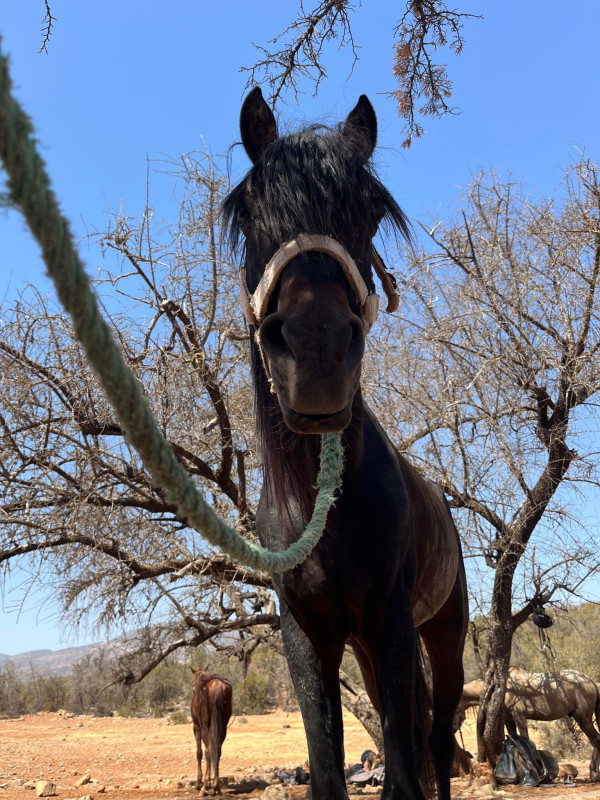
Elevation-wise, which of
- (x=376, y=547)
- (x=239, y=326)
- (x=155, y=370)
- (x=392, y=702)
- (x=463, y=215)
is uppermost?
(x=463, y=215)

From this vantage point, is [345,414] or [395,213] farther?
[395,213]

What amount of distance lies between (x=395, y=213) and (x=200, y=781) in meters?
9.09

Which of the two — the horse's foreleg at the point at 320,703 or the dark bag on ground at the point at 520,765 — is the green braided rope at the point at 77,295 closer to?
the horse's foreleg at the point at 320,703

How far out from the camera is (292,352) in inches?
68.9

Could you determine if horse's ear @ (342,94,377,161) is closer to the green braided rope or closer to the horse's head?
the horse's head

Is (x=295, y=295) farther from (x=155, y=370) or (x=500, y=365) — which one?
(x=500, y=365)

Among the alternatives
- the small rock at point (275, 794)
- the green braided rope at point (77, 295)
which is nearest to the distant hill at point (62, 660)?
the small rock at point (275, 794)

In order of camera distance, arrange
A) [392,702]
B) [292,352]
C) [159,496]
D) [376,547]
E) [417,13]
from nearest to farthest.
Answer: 1. [292,352]
2. [392,702]
3. [376,547]
4. [417,13]
5. [159,496]

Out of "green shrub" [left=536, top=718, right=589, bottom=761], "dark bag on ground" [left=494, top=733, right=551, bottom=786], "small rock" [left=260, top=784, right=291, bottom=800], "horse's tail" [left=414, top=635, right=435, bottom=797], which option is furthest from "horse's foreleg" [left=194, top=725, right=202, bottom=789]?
"green shrub" [left=536, top=718, right=589, bottom=761]

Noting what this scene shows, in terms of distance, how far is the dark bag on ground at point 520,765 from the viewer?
8406mm

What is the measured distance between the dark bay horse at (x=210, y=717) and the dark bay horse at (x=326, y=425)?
7771mm

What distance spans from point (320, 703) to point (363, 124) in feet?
7.09

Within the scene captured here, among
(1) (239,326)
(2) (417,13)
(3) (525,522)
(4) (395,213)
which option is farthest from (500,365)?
(4) (395,213)

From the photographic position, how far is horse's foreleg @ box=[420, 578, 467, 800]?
3.97m
